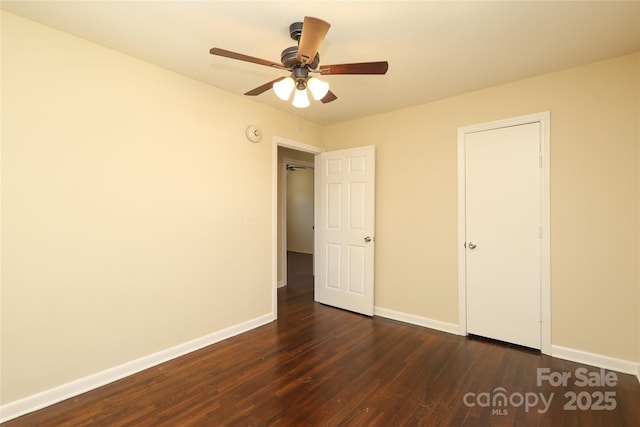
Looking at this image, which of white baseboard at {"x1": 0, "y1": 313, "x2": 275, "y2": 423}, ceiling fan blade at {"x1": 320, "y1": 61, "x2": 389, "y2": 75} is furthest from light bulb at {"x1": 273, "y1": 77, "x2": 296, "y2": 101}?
white baseboard at {"x1": 0, "y1": 313, "x2": 275, "y2": 423}

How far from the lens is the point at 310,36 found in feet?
4.82

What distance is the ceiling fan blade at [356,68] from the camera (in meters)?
1.70

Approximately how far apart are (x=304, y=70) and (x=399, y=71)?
109cm

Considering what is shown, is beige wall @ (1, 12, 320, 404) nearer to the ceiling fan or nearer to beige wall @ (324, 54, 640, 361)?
the ceiling fan

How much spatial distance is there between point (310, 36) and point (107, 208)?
189 cm

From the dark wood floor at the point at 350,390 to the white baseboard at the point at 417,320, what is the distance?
0.14m

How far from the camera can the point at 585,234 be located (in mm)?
2432

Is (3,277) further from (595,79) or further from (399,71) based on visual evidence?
(595,79)

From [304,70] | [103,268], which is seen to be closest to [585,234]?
[304,70]

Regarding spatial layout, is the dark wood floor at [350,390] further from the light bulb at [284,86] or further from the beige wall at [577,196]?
the light bulb at [284,86]

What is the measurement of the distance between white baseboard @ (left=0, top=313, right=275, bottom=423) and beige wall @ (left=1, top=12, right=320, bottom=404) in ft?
0.16

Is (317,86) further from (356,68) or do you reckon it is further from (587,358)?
(587,358)

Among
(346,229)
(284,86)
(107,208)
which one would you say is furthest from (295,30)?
(346,229)

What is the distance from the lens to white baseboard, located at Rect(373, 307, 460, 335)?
3.09m
